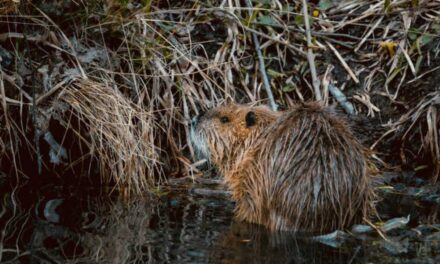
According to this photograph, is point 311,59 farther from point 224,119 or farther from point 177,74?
point 224,119

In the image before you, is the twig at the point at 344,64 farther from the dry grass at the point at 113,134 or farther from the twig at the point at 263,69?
the dry grass at the point at 113,134

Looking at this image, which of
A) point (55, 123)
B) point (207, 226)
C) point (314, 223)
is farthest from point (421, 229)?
point (55, 123)

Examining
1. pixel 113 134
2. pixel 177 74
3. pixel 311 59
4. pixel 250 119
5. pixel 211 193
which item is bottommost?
pixel 211 193

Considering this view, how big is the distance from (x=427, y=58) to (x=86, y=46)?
2.22m

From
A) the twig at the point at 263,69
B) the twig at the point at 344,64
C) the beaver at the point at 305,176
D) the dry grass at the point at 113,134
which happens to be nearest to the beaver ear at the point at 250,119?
the beaver at the point at 305,176

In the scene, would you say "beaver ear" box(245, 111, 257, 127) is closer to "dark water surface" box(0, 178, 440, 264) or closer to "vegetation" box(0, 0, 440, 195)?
"dark water surface" box(0, 178, 440, 264)

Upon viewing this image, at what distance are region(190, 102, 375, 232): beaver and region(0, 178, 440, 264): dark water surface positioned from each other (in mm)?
110

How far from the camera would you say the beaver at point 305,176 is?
407 cm

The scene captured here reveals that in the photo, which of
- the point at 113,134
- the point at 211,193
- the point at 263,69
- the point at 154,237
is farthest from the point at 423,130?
the point at 154,237

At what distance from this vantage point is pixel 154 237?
13.0 feet

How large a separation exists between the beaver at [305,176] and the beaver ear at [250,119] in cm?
16

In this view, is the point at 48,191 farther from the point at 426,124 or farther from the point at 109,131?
the point at 426,124

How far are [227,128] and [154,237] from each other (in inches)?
42.1

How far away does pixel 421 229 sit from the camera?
418 cm
